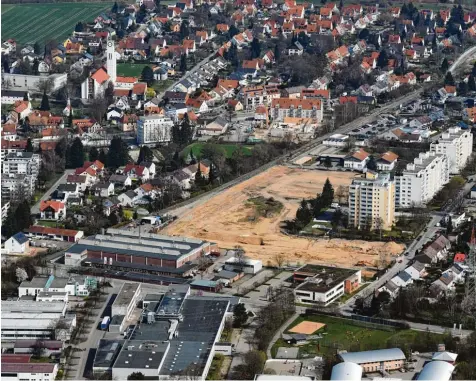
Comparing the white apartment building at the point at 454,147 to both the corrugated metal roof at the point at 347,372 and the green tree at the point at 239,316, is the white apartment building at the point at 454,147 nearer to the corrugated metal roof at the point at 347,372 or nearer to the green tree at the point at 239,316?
the green tree at the point at 239,316

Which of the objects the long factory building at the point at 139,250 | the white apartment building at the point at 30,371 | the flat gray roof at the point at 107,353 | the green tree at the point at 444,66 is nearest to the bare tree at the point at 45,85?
the green tree at the point at 444,66

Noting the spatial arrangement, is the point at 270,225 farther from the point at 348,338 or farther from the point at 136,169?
the point at 348,338

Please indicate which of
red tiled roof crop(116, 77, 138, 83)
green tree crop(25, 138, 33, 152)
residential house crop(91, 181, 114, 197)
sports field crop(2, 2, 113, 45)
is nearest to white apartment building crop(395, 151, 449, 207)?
residential house crop(91, 181, 114, 197)

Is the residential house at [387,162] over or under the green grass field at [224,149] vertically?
over

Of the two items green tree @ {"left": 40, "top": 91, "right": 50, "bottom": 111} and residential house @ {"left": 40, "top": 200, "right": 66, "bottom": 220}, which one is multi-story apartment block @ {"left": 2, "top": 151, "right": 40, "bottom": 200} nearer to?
residential house @ {"left": 40, "top": 200, "right": 66, "bottom": 220}

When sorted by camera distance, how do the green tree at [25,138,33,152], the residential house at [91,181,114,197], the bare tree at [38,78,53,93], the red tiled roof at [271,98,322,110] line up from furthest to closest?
1. the bare tree at [38,78,53,93]
2. the red tiled roof at [271,98,322,110]
3. the green tree at [25,138,33,152]
4. the residential house at [91,181,114,197]

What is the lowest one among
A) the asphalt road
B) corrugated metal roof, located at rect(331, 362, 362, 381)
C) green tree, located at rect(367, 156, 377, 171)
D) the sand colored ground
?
the asphalt road
